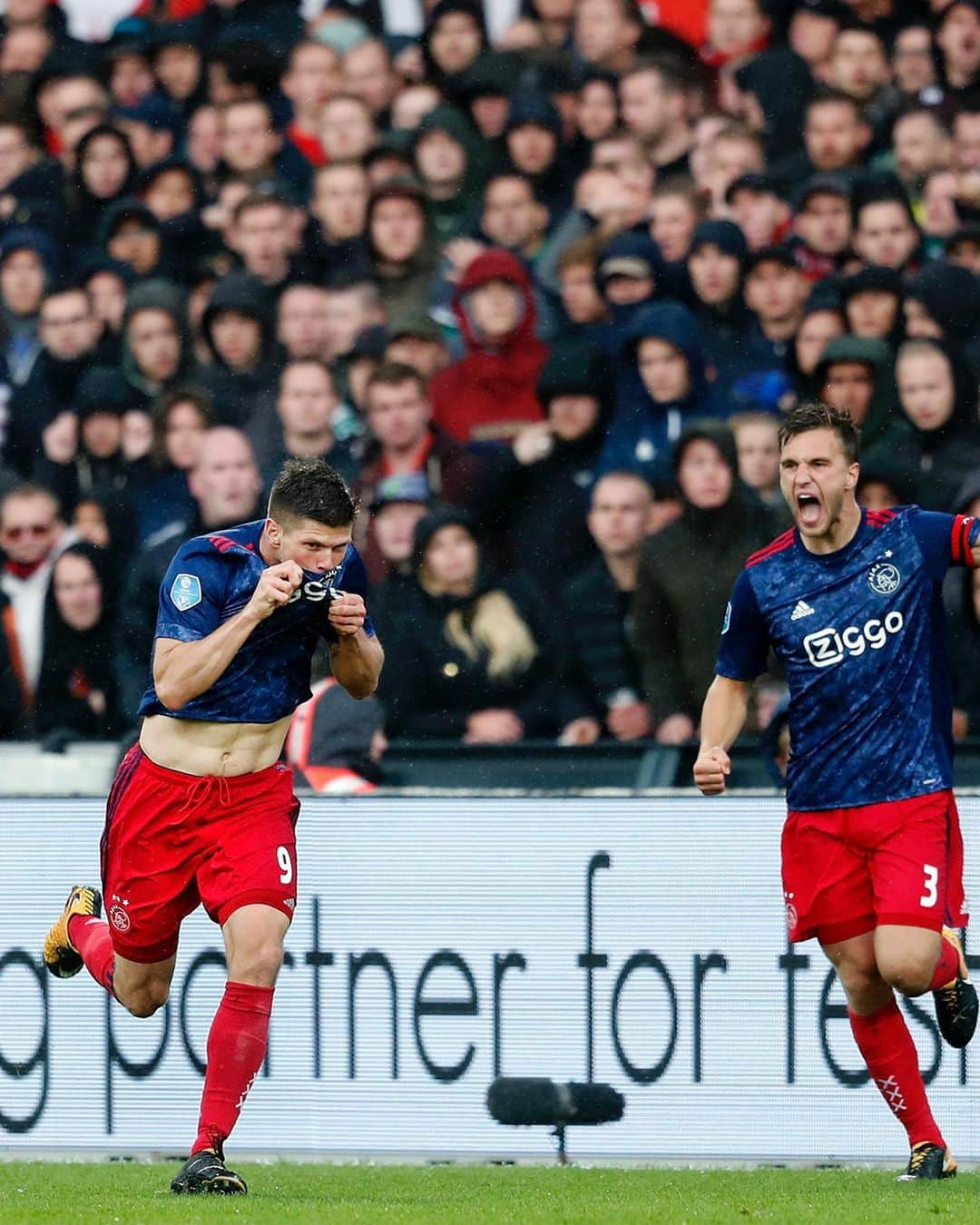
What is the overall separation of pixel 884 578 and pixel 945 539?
0.21 meters

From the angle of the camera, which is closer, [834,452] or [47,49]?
[834,452]

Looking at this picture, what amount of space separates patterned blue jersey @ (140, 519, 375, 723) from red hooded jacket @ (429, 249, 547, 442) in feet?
13.8

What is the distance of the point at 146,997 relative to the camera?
596cm

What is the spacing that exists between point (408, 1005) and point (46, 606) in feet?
13.2

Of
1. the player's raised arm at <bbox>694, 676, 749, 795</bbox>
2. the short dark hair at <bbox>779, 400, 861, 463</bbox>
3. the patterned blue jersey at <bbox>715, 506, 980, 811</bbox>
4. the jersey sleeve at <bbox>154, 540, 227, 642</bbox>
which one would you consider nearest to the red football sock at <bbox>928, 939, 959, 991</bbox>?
the patterned blue jersey at <bbox>715, 506, 980, 811</bbox>

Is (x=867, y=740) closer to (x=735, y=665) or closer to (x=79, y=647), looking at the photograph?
(x=735, y=665)

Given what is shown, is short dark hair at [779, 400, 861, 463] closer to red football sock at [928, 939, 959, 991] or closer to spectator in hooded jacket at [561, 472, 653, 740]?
red football sock at [928, 939, 959, 991]

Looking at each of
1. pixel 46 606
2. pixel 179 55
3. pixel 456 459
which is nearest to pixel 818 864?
pixel 456 459

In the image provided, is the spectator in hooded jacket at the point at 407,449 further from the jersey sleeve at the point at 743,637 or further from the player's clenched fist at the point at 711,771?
the player's clenched fist at the point at 711,771

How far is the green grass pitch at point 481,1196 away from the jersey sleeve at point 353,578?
5.38 ft

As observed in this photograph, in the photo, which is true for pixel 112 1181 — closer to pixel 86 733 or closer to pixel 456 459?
pixel 86 733

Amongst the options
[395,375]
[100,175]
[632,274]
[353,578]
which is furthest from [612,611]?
[100,175]

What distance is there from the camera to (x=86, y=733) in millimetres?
9609

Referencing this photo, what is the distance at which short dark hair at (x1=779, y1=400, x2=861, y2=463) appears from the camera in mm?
5473
